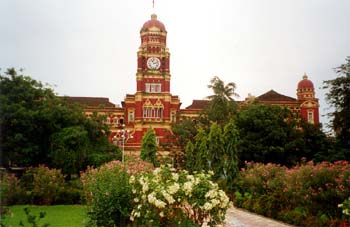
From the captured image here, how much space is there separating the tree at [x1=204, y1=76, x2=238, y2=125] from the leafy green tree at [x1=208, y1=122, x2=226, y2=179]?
33.1 ft

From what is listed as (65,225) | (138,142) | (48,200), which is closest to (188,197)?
(65,225)

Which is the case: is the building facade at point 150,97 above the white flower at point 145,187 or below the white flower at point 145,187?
above

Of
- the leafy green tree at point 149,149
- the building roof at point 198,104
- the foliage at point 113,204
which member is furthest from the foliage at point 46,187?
the building roof at point 198,104

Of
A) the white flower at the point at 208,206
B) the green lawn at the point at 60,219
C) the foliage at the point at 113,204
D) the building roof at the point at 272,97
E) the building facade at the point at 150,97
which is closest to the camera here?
the white flower at the point at 208,206

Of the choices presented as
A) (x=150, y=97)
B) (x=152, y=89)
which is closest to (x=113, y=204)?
(x=150, y=97)

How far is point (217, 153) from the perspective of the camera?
2011 cm

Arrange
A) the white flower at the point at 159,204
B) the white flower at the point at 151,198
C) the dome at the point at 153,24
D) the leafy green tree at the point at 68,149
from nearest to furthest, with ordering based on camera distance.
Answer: the white flower at the point at 159,204
the white flower at the point at 151,198
the leafy green tree at the point at 68,149
the dome at the point at 153,24

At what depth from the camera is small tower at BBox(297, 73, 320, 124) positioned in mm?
49806

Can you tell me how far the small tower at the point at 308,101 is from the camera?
49.8 m

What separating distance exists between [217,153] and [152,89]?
84.0 feet

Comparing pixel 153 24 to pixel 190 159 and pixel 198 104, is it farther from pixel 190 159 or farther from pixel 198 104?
pixel 190 159

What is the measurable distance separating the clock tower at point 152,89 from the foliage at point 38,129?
21838 mm

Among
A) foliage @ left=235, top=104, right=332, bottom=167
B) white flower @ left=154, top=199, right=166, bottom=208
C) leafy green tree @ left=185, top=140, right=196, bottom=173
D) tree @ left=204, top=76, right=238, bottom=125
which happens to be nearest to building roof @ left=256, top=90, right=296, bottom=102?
tree @ left=204, top=76, right=238, bottom=125

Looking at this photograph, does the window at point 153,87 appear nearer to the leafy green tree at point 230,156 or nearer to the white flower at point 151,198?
the leafy green tree at point 230,156
